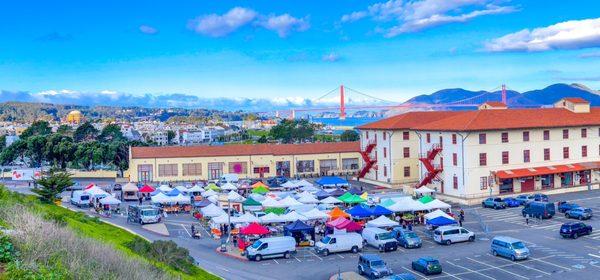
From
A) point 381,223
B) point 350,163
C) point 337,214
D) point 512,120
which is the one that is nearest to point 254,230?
point 337,214

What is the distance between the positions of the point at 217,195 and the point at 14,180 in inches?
1233

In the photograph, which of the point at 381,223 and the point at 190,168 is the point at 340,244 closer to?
the point at 381,223

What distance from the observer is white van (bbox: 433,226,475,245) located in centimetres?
2891

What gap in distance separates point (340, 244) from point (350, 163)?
1463 inches

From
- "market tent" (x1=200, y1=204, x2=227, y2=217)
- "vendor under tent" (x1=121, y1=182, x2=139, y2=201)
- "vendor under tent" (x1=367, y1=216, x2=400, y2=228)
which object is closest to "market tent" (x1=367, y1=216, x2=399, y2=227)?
"vendor under tent" (x1=367, y1=216, x2=400, y2=228)

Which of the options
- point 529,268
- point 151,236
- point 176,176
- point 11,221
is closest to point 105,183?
point 176,176

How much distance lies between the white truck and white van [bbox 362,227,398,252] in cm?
69

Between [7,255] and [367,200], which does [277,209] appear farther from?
[7,255]

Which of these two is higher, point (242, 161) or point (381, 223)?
point (242, 161)

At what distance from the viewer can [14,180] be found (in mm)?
63406

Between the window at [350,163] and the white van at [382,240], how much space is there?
3546 centimetres

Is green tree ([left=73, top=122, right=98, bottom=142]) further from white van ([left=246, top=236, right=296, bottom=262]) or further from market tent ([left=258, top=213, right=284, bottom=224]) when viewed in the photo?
white van ([left=246, top=236, right=296, bottom=262])

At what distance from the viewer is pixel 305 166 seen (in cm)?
6325

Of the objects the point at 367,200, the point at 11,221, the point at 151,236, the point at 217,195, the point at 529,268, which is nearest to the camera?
the point at 11,221
